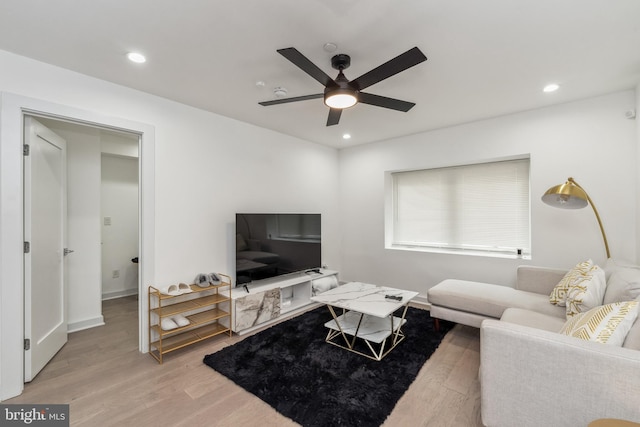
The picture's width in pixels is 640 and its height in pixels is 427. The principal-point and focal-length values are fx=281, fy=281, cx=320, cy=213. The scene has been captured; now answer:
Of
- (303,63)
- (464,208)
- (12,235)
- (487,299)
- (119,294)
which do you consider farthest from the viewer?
(119,294)

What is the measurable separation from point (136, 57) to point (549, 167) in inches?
162

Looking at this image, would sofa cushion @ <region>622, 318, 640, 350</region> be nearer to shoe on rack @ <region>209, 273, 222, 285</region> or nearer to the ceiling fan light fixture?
the ceiling fan light fixture

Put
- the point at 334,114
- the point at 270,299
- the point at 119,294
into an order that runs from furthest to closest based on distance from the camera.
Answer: the point at 119,294 → the point at 270,299 → the point at 334,114

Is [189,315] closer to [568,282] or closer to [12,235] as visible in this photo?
[12,235]

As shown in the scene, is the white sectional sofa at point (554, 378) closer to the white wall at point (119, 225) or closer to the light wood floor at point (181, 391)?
the light wood floor at point (181, 391)

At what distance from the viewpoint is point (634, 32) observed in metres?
1.83

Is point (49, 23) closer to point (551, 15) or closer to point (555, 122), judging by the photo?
point (551, 15)

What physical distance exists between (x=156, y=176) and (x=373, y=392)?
8.85ft

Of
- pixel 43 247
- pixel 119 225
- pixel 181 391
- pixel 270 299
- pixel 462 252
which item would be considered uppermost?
pixel 119 225

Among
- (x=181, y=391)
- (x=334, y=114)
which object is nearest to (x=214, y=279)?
(x=181, y=391)

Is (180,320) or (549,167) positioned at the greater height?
(549,167)

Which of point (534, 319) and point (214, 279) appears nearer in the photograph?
point (534, 319)

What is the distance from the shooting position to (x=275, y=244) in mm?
3605

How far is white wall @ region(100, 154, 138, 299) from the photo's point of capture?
4.43m
